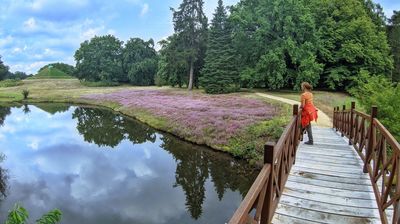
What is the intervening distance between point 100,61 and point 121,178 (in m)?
60.1

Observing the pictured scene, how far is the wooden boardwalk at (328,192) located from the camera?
16.5ft

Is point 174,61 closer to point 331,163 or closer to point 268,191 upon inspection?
point 331,163

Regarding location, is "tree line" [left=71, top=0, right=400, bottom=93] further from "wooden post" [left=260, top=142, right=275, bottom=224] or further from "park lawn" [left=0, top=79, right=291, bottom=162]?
"wooden post" [left=260, top=142, right=275, bottom=224]

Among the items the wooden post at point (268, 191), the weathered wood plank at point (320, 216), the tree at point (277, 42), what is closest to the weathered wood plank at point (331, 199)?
the weathered wood plank at point (320, 216)

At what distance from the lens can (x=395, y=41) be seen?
45969mm

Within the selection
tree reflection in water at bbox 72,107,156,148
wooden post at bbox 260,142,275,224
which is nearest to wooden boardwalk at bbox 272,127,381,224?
wooden post at bbox 260,142,275,224

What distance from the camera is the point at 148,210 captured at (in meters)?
9.57

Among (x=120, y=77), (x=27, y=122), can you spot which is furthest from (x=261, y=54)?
(x=120, y=77)

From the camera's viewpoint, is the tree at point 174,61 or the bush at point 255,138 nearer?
the bush at point 255,138

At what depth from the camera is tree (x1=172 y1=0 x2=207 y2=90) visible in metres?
39.0

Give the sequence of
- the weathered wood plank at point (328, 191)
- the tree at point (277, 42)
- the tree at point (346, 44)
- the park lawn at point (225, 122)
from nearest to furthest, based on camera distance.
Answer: the weathered wood plank at point (328, 191), the park lawn at point (225, 122), the tree at point (277, 42), the tree at point (346, 44)

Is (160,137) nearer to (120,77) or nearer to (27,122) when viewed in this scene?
(27,122)

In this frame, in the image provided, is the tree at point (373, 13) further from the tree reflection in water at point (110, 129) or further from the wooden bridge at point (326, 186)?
the wooden bridge at point (326, 186)

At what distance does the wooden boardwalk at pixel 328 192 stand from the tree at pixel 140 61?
191 feet
